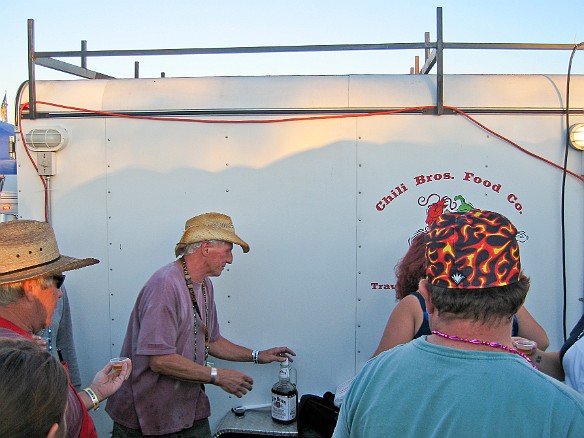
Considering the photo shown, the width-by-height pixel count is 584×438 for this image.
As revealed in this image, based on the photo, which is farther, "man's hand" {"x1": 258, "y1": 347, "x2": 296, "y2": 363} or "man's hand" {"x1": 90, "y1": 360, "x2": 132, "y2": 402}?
"man's hand" {"x1": 258, "y1": 347, "x2": 296, "y2": 363}

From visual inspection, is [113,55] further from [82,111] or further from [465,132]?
[465,132]

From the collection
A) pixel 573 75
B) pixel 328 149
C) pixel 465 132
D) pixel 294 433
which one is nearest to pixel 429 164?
pixel 465 132

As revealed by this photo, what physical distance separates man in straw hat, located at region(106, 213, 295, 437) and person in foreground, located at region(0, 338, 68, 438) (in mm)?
1348

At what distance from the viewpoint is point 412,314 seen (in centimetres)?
231

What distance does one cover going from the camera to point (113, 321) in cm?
322

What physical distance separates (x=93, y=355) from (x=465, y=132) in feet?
8.13

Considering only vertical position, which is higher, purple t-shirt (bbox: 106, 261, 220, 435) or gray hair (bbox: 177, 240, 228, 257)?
gray hair (bbox: 177, 240, 228, 257)

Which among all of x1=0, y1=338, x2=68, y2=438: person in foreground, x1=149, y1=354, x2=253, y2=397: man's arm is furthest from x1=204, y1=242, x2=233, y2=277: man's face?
x1=0, y1=338, x2=68, y2=438: person in foreground

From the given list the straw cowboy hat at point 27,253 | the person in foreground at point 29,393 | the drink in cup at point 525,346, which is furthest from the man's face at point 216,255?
the person in foreground at point 29,393

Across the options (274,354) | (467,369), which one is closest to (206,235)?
(274,354)

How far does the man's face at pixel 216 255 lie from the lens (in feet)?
9.10

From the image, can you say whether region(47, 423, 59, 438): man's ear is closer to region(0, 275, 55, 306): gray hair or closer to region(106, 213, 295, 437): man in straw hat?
region(0, 275, 55, 306): gray hair

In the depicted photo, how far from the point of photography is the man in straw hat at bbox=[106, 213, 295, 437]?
2.55m

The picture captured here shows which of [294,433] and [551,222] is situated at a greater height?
[551,222]
